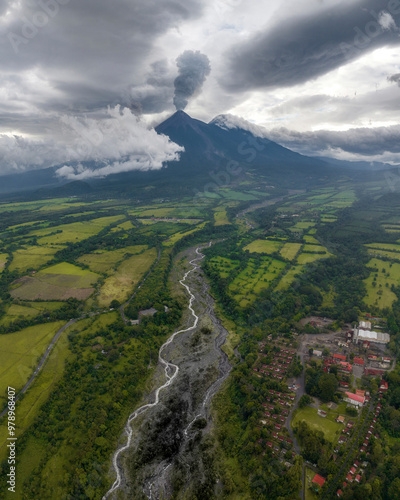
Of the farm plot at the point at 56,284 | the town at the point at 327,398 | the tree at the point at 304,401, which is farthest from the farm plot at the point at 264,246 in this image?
the tree at the point at 304,401

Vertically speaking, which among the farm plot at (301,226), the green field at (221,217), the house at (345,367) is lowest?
the house at (345,367)

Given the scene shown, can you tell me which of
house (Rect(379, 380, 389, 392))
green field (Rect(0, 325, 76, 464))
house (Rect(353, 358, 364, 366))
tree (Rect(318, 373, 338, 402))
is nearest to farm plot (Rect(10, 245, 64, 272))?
green field (Rect(0, 325, 76, 464))

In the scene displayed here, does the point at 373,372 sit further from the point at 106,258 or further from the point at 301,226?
the point at 301,226

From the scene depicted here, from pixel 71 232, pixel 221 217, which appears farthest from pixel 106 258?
pixel 221 217

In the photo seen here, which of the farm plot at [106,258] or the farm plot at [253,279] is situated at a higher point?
the farm plot at [106,258]

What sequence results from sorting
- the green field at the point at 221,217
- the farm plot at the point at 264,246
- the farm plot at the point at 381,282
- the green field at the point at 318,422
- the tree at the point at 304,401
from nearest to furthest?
the green field at the point at 318,422, the tree at the point at 304,401, the farm plot at the point at 381,282, the farm plot at the point at 264,246, the green field at the point at 221,217

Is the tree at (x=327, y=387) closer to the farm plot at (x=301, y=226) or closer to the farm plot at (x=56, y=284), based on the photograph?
the farm plot at (x=56, y=284)

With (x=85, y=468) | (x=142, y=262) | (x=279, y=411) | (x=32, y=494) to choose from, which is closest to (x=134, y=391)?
(x=85, y=468)

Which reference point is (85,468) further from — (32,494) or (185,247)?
(185,247)
